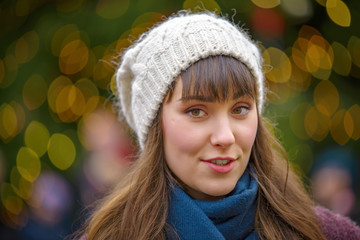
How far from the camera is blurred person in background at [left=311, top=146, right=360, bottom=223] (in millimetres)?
3867

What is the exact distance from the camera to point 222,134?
5.76 ft

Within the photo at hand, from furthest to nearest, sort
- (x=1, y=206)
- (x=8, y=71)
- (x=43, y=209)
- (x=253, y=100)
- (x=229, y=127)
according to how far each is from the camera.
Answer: (x=1, y=206), (x=43, y=209), (x=8, y=71), (x=253, y=100), (x=229, y=127)

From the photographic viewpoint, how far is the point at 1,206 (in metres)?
4.21

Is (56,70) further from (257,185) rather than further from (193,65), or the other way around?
(257,185)

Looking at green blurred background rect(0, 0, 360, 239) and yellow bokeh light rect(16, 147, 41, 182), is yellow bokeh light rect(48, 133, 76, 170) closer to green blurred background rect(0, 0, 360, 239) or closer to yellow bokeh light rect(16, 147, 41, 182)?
green blurred background rect(0, 0, 360, 239)

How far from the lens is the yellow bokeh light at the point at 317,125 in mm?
3610

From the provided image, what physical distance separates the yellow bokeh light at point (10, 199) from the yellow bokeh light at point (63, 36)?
1512mm

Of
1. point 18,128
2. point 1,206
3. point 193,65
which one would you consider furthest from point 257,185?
point 1,206

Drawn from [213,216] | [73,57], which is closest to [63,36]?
[73,57]

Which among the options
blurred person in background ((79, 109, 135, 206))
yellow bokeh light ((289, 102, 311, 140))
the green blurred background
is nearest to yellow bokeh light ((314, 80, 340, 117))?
the green blurred background

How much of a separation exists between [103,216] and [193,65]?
3.02ft

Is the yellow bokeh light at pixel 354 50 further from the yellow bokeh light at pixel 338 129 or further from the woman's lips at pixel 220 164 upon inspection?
the woman's lips at pixel 220 164

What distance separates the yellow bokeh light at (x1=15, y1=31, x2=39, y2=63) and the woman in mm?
1598

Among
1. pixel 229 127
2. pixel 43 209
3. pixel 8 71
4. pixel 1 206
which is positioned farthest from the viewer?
pixel 1 206
